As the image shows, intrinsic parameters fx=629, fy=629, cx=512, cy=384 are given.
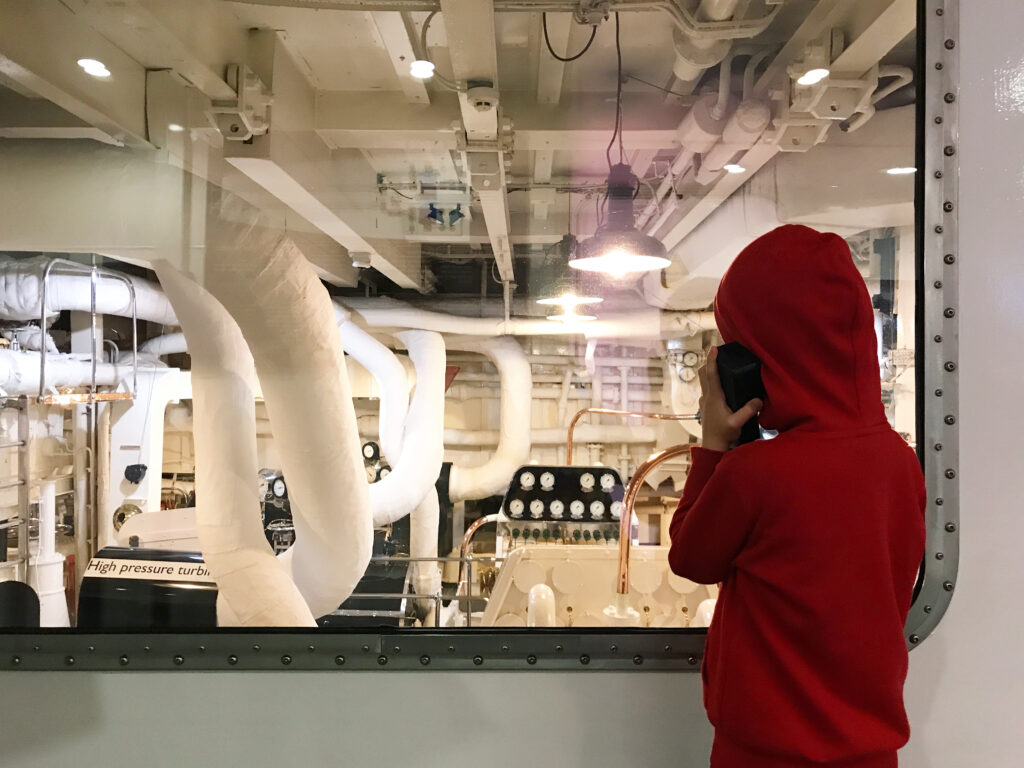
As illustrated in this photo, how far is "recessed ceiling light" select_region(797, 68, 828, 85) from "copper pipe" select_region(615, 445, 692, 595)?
2.25 ft

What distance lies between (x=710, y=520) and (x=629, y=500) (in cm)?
49

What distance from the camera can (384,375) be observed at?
1.21 meters

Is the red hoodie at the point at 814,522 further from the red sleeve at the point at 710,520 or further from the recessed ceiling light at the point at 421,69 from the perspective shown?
the recessed ceiling light at the point at 421,69

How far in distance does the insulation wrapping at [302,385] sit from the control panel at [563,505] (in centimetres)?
31

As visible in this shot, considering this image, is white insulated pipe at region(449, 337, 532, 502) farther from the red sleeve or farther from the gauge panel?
the red sleeve

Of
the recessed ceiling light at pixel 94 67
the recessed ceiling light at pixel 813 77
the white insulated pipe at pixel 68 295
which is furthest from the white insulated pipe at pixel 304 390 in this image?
the recessed ceiling light at pixel 813 77

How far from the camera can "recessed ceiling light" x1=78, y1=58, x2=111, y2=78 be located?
113 centimetres

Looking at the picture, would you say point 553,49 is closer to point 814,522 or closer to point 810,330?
point 810,330

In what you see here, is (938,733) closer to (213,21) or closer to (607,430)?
(607,430)

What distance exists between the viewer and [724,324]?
78 centimetres

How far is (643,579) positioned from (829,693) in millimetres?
579

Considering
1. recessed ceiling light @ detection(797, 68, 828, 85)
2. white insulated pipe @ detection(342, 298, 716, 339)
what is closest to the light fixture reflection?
white insulated pipe @ detection(342, 298, 716, 339)

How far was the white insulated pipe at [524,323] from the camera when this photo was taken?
1231mm

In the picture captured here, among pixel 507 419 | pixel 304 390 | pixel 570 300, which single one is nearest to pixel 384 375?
pixel 304 390
